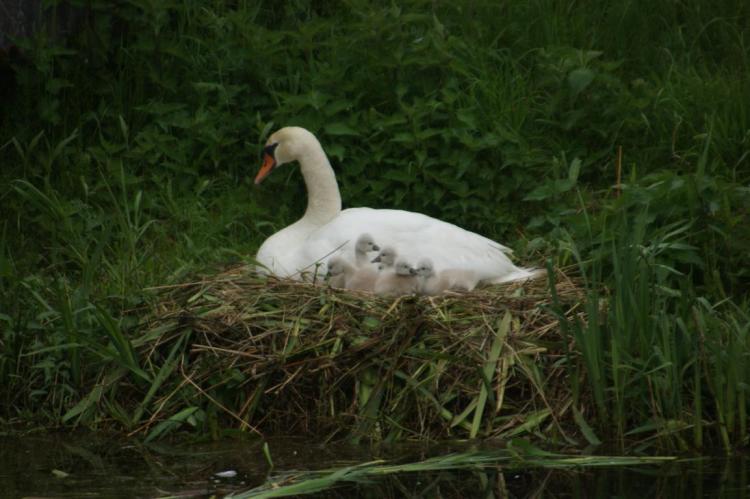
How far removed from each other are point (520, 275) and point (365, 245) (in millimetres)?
813

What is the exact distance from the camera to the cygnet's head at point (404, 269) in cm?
673

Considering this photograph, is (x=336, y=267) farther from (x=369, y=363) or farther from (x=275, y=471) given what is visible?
(x=275, y=471)

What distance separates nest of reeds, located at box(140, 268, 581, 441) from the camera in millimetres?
5996

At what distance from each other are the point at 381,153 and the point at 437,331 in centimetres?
217

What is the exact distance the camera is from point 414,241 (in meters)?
7.01

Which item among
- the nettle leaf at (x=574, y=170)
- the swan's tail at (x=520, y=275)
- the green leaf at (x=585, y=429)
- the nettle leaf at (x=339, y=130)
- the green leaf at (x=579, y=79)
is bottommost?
the green leaf at (x=585, y=429)

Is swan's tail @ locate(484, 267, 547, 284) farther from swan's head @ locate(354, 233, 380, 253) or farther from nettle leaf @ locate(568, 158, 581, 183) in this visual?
nettle leaf @ locate(568, 158, 581, 183)

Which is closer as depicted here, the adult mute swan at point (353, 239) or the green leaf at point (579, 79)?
the adult mute swan at point (353, 239)

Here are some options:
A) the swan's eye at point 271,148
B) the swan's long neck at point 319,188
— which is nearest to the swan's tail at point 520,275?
the swan's long neck at point 319,188

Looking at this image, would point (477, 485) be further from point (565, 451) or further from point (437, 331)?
point (437, 331)

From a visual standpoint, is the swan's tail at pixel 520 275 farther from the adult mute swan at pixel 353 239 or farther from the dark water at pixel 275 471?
the dark water at pixel 275 471

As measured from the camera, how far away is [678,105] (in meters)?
8.41

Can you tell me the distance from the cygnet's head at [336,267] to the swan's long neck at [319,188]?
0.70m

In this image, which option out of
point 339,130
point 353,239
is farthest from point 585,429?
point 339,130
